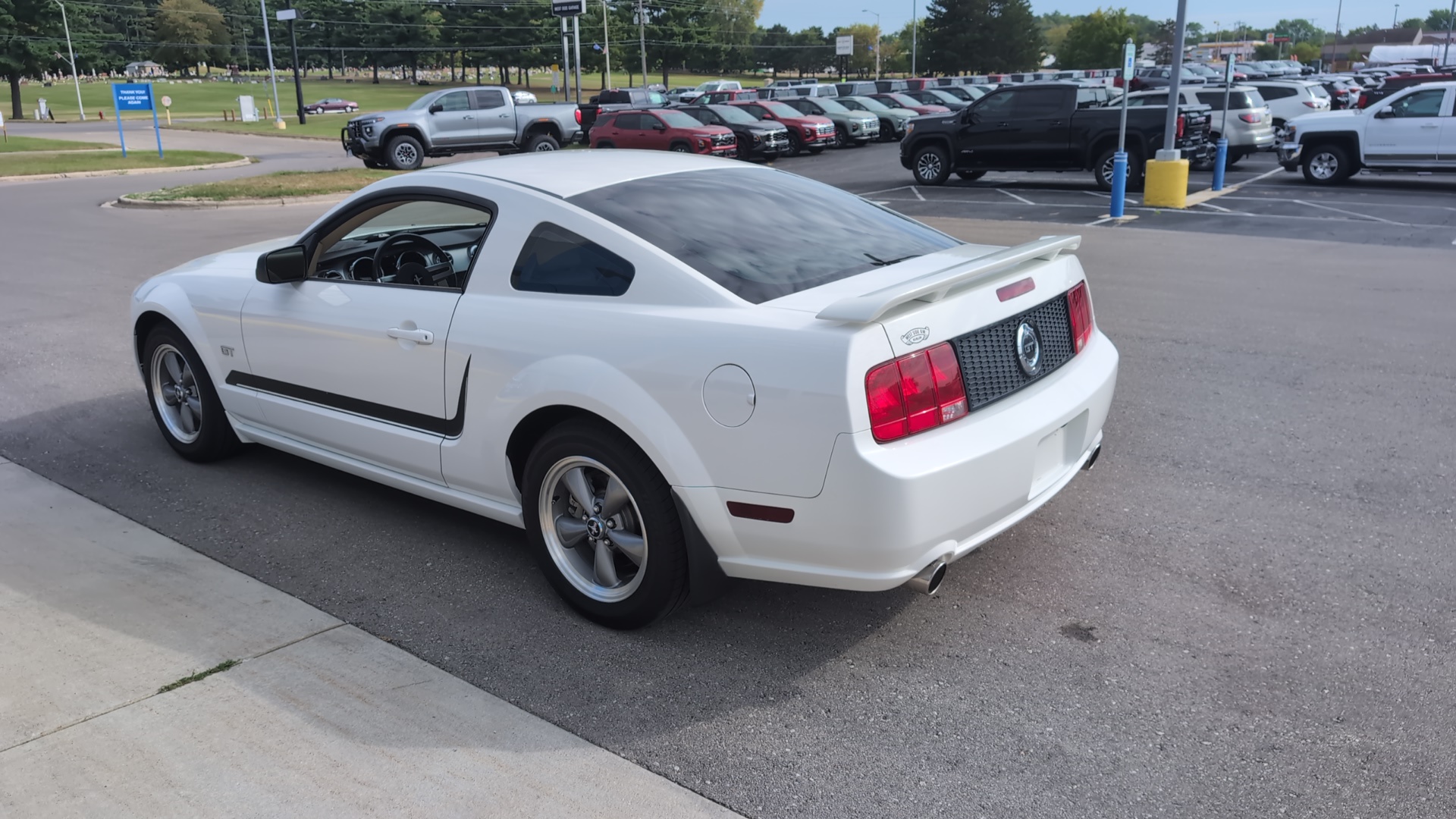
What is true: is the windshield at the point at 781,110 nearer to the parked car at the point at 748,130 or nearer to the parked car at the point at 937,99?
the parked car at the point at 748,130

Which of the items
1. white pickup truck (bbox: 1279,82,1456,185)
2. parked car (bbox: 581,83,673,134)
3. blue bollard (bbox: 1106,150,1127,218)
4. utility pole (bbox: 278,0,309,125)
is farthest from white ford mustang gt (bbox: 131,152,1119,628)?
utility pole (bbox: 278,0,309,125)

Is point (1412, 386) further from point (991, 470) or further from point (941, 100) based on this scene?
point (941, 100)

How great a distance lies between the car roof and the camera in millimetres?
4133

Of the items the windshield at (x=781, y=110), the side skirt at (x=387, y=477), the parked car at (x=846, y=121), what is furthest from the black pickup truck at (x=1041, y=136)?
the side skirt at (x=387, y=477)

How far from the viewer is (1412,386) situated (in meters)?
6.61

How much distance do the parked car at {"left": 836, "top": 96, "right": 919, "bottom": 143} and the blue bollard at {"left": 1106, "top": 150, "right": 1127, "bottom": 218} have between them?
63.5 feet

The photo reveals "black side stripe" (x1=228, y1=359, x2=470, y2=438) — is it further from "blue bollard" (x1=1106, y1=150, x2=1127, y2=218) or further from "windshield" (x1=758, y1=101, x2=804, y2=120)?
"windshield" (x1=758, y1=101, x2=804, y2=120)

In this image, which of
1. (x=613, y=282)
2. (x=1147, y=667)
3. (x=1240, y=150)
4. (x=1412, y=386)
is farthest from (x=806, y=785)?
(x=1240, y=150)

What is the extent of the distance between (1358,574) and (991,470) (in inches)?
69.2

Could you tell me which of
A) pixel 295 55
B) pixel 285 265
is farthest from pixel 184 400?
pixel 295 55

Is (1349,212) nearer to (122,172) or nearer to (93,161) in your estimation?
(122,172)

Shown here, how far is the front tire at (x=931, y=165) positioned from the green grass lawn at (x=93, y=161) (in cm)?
2018

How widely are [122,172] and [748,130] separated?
16.1 metres

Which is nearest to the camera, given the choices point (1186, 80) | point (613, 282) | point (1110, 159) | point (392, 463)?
point (613, 282)
